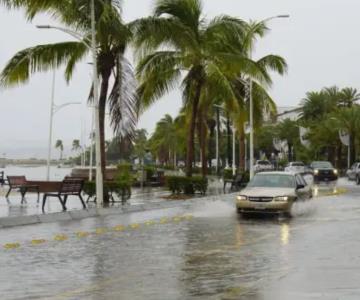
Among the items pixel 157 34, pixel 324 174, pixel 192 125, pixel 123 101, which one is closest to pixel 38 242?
pixel 123 101

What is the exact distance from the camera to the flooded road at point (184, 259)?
8867 mm

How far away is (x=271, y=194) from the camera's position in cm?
2014

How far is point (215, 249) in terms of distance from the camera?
42.8ft

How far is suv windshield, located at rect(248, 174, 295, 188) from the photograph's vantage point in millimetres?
21594

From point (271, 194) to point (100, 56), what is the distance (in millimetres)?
8770

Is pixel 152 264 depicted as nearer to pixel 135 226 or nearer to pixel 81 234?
pixel 81 234

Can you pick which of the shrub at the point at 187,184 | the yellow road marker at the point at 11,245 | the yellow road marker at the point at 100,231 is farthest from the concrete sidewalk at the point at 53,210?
the yellow road marker at the point at 11,245

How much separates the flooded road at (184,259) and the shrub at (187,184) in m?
10.8

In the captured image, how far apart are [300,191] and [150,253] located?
402 inches

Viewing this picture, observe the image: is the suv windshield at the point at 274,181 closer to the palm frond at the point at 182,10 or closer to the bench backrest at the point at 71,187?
the bench backrest at the point at 71,187

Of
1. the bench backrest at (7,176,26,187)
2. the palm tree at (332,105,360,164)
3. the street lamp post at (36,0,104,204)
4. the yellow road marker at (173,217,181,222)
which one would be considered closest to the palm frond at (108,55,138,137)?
the street lamp post at (36,0,104,204)

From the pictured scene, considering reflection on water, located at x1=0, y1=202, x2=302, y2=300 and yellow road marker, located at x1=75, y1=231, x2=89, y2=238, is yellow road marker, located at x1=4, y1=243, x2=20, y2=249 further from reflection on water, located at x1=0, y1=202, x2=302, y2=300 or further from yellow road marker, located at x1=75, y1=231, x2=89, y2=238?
yellow road marker, located at x1=75, y1=231, x2=89, y2=238

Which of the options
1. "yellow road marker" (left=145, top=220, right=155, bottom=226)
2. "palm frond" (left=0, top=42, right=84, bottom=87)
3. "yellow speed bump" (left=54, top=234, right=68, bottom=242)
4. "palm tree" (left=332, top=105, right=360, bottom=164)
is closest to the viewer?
"yellow speed bump" (left=54, top=234, right=68, bottom=242)

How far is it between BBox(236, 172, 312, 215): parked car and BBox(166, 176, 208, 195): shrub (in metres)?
8.75
